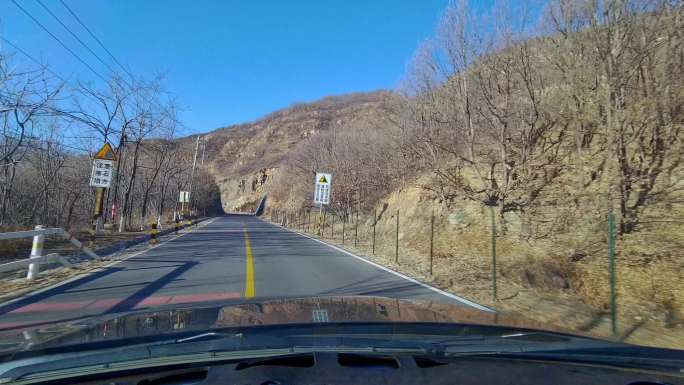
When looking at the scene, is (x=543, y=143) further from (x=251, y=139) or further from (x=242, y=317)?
(x=251, y=139)

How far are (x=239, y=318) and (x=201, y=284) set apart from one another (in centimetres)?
681

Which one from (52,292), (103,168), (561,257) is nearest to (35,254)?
(52,292)

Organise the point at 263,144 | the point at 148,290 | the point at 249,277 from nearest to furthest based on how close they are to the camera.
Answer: the point at 148,290 → the point at 249,277 → the point at 263,144

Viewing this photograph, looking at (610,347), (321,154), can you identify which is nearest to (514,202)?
(610,347)

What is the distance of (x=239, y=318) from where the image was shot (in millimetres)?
3600

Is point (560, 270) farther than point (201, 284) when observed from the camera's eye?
Yes

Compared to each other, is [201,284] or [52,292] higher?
[201,284]

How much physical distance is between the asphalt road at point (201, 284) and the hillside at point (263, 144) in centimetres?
7863

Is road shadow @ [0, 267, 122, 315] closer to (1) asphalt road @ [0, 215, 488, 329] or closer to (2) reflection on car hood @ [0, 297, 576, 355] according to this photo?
(1) asphalt road @ [0, 215, 488, 329]

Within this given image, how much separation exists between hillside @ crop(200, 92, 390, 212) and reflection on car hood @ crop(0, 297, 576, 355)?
289ft

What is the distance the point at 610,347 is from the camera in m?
3.07

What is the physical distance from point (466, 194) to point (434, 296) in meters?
11.3

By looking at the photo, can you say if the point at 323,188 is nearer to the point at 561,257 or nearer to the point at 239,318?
the point at 561,257

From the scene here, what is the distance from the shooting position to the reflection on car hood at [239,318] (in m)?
3.04
